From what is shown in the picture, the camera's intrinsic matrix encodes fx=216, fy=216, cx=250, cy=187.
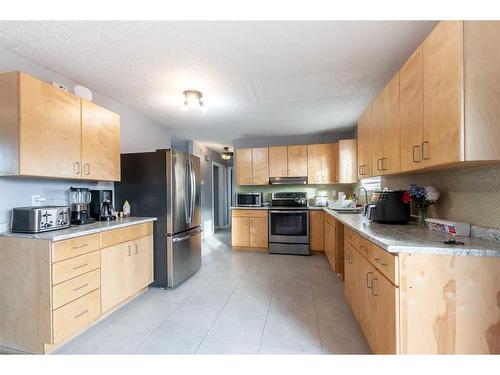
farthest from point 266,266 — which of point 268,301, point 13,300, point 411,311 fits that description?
point 13,300

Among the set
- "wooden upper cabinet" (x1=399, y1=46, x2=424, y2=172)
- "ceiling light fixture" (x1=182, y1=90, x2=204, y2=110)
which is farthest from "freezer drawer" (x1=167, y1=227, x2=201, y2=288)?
"wooden upper cabinet" (x1=399, y1=46, x2=424, y2=172)

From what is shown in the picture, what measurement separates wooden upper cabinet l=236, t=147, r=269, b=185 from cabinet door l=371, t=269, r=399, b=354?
3321mm

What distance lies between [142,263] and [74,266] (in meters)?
0.82

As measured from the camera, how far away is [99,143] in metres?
2.22

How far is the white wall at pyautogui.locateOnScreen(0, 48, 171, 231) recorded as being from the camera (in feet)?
5.83

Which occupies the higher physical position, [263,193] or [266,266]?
[263,193]

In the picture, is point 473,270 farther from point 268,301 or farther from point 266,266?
point 266,266

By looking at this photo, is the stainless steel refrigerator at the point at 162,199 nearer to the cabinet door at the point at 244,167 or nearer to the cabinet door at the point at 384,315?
the cabinet door at the point at 244,167

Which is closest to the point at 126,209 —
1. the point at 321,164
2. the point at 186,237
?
the point at 186,237

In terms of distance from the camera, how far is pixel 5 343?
162 cm

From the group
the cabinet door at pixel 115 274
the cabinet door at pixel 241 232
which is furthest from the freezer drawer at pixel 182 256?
the cabinet door at pixel 241 232

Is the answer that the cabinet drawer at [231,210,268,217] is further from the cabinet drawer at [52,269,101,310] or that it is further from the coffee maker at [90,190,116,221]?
the cabinet drawer at [52,269,101,310]
